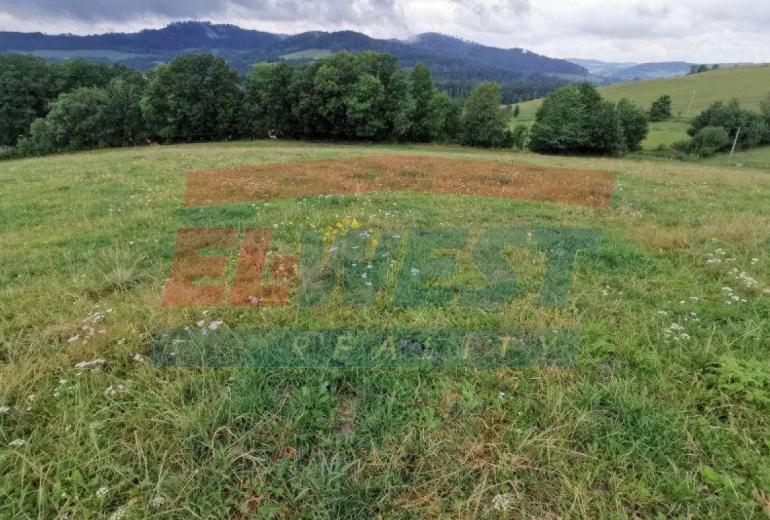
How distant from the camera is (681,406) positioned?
3.57 meters

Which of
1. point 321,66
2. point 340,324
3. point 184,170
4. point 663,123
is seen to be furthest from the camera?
point 663,123

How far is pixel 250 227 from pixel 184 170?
1016cm

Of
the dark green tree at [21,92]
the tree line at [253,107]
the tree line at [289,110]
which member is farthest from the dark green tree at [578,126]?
Answer: the dark green tree at [21,92]

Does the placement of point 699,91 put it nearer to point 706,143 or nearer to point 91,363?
point 706,143

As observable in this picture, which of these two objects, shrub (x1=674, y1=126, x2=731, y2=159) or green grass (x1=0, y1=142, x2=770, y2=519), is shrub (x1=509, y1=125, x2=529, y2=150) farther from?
green grass (x1=0, y1=142, x2=770, y2=519)

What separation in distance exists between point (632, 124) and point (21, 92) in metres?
99.0

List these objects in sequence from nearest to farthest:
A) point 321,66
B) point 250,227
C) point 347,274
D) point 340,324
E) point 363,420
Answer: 1. point 363,420
2. point 340,324
3. point 347,274
4. point 250,227
5. point 321,66

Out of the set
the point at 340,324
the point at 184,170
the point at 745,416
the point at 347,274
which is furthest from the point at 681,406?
the point at 184,170

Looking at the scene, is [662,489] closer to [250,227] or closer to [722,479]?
[722,479]

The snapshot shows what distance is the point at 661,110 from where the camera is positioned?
88375 millimetres

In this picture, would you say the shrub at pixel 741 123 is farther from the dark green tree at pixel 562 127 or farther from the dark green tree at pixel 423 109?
the dark green tree at pixel 423 109

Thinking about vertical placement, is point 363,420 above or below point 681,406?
below

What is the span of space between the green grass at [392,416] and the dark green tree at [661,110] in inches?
4160

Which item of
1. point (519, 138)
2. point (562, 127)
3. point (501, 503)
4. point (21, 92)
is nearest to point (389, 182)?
point (501, 503)
